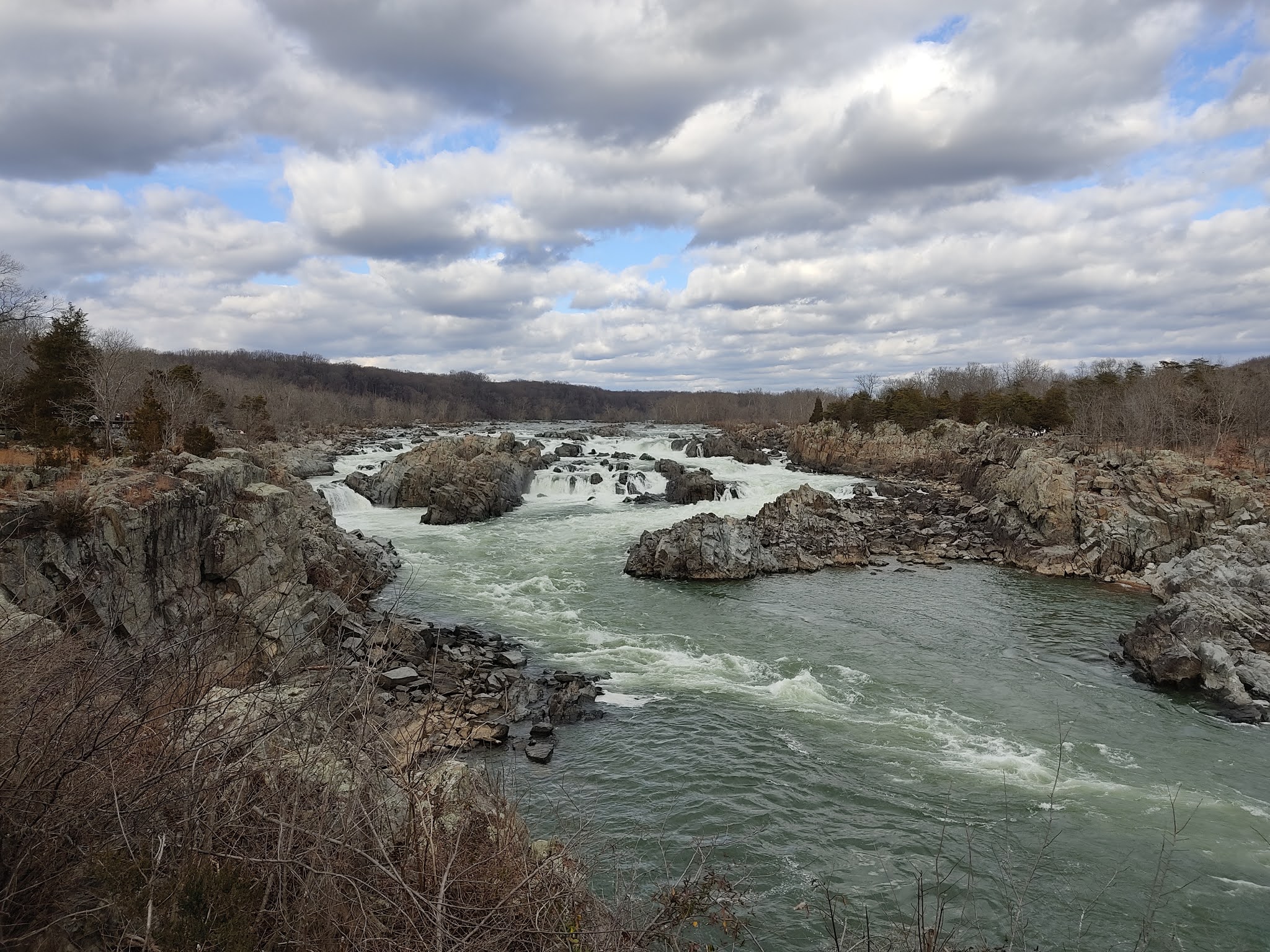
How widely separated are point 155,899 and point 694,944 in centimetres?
509

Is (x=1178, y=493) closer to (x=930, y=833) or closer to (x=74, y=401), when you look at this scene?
(x=930, y=833)

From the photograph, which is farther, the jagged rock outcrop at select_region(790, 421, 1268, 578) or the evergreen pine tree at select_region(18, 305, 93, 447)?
the jagged rock outcrop at select_region(790, 421, 1268, 578)

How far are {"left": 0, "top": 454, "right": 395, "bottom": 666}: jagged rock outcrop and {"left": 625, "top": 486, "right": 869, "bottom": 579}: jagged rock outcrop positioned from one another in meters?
11.1

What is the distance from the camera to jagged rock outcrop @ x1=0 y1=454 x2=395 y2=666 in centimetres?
1167

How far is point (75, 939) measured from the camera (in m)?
3.41

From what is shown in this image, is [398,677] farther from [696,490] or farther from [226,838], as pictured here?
[696,490]

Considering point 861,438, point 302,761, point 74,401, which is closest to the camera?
point 302,761

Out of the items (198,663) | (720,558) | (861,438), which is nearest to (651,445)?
(861,438)

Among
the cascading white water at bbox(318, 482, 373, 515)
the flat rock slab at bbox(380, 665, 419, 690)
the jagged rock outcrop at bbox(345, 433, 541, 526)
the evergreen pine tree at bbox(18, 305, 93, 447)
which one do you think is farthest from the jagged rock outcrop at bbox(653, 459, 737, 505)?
the evergreen pine tree at bbox(18, 305, 93, 447)

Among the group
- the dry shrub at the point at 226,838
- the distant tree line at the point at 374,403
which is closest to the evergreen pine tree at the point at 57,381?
the distant tree line at the point at 374,403

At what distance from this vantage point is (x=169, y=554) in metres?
14.3

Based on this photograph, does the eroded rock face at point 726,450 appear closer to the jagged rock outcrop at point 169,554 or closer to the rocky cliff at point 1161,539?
the rocky cliff at point 1161,539

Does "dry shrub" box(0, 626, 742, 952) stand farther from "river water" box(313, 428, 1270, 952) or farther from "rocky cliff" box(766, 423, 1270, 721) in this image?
"rocky cliff" box(766, 423, 1270, 721)

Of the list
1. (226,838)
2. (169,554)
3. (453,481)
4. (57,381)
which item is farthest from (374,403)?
A: (226,838)
